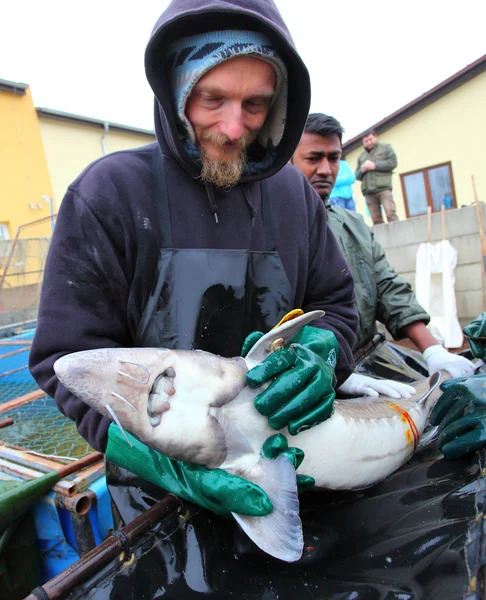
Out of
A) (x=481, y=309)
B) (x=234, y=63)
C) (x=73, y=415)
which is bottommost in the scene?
(x=481, y=309)

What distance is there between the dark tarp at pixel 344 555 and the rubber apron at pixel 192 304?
34cm

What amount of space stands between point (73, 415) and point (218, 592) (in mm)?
804

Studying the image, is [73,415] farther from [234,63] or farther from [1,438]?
[1,438]

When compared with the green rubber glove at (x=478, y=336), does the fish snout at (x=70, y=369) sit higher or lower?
higher

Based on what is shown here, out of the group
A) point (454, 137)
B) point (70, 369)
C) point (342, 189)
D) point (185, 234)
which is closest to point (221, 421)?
point (70, 369)

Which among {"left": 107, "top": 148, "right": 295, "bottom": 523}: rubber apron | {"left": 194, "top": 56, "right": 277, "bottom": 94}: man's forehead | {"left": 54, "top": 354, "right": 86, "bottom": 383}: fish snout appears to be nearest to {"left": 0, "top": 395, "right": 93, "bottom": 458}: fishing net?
{"left": 107, "top": 148, "right": 295, "bottom": 523}: rubber apron

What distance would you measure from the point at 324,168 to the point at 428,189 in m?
9.78

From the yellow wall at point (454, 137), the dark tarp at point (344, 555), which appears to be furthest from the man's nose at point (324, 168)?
the yellow wall at point (454, 137)

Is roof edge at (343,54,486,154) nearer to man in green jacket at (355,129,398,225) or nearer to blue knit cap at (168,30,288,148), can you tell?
man in green jacket at (355,129,398,225)

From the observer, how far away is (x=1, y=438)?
312cm

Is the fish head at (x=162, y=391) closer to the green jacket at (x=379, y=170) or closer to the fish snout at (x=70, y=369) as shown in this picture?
the fish snout at (x=70, y=369)

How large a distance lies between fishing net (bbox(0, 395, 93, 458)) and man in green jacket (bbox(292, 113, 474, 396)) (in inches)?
80.9

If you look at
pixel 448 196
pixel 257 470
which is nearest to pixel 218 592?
pixel 257 470

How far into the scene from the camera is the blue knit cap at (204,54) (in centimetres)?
Answer: 153
